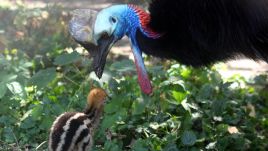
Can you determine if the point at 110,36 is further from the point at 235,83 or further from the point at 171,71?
the point at 235,83

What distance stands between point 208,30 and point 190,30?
8 centimetres

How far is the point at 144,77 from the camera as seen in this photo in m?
3.22

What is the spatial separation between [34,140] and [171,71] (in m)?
1.02

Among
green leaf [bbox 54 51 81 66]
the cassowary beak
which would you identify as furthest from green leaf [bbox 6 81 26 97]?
the cassowary beak

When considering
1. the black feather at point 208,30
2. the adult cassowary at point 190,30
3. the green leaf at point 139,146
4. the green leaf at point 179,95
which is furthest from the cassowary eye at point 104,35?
the green leaf at point 179,95

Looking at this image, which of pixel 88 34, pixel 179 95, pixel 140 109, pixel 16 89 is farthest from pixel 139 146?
pixel 16 89

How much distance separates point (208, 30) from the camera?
293 cm

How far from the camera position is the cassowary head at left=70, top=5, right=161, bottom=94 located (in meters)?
3.01

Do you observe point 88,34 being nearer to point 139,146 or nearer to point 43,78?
point 43,78

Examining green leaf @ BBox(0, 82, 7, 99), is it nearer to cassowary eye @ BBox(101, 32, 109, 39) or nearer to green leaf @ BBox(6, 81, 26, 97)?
green leaf @ BBox(6, 81, 26, 97)

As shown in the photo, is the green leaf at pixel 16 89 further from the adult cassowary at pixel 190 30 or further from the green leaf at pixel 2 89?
the adult cassowary at pixel 190 30

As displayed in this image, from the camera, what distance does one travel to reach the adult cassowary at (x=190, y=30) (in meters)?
2.90

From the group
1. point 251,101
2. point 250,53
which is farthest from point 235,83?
point 250,53

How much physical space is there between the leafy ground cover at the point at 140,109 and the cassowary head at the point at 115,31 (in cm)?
27
